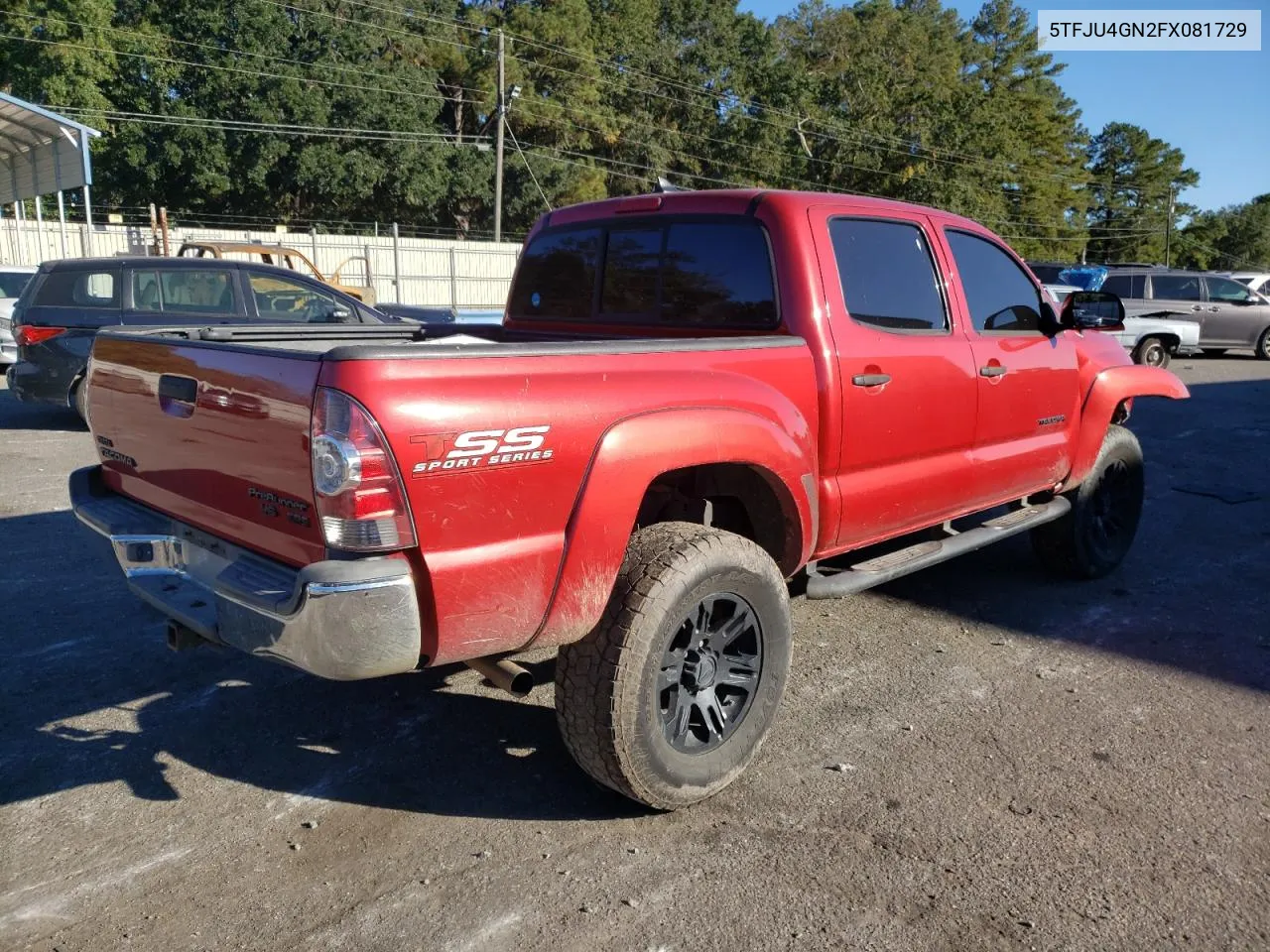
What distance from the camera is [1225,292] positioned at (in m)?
19.4

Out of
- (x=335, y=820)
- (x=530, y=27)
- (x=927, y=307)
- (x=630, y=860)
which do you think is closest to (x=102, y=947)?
(x=335, y=820)

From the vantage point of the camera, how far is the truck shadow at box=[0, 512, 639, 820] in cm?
333

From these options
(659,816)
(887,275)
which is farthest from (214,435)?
(887,275)

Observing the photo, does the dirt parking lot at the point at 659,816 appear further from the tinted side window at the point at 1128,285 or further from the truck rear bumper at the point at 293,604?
the tinted side window at the point at 1128,285

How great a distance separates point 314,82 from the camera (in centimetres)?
4506

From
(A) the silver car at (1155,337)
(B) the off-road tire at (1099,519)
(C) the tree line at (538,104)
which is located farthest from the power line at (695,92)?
(B) the off-road tire at (1099,519)

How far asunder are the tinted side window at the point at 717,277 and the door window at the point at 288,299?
20.6 feet

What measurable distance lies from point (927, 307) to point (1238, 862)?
7.54ft

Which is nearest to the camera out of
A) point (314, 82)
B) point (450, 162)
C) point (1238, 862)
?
point (1238, 862)

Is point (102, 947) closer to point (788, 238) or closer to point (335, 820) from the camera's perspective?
point (335, 820)

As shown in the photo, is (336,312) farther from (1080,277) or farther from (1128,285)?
(1080,277)

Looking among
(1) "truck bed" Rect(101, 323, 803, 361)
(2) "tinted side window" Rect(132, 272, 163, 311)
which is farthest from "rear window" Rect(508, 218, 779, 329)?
(2) "tinted side window" Rect(132, 272, 163, 311)

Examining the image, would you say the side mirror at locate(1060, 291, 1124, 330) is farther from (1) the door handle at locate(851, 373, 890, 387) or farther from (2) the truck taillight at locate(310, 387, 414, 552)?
(2) the truck taillight at locate(310, 387, 414, 552)

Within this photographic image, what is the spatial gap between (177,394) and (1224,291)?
21.1 metres
